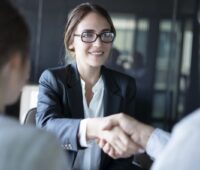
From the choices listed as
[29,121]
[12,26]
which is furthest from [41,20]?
[12,26]

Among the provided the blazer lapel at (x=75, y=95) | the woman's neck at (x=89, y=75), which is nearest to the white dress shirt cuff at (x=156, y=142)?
the blazer lapel at (x=75, y=95)

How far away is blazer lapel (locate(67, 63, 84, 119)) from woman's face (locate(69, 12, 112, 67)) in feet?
0.26

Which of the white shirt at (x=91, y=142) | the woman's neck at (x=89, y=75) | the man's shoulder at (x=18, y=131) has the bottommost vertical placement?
the white shirt at (x=91, y=142)

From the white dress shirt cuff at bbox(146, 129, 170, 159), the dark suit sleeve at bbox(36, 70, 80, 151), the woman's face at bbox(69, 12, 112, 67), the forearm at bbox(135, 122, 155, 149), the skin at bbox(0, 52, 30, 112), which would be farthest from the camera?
the woman's face at bbox(69, 12, 112, 67)

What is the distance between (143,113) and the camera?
4.30 metres

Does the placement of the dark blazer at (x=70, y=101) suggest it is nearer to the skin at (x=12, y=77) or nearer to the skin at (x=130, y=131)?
the skin at (x=130, y=131)

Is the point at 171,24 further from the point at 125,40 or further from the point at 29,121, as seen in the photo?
the point at 29,121

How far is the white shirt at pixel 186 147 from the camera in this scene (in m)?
0.85

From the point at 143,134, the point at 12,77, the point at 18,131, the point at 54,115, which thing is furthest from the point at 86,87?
the point at 18,131

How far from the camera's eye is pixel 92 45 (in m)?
2.00

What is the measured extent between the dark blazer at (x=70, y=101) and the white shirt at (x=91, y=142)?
0.02 metres

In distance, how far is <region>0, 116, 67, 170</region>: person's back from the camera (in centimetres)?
86

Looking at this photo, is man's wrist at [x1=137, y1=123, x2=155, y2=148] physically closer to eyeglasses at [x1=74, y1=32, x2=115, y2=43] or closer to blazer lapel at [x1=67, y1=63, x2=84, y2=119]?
blazer lapel at [x1=67, y1=63, x2=84, y2=119]

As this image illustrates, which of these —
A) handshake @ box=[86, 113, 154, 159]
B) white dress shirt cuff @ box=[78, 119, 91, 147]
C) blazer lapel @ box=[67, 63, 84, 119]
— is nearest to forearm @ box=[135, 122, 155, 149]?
handshake @ box=[86, 113, 154, 159]
